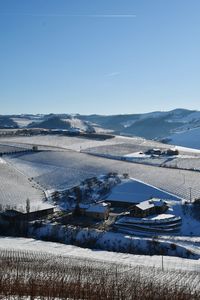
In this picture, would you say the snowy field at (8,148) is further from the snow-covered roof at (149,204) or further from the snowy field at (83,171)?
the snow-covered roof at (149,204)

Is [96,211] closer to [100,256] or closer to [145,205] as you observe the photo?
[145,205]

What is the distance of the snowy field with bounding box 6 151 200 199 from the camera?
40188 millimetres

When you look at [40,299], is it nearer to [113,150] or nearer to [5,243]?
[5,243]

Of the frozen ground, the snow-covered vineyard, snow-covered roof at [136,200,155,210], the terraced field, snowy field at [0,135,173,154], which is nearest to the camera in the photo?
the terraced field

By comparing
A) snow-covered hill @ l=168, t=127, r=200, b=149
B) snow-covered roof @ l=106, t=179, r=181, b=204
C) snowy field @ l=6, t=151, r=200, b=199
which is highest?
snow-covered hill @ l=168, t=127, r=200, b=149

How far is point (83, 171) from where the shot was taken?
159ft

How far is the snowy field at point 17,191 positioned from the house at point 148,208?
7148 millimetres

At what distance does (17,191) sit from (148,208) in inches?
519

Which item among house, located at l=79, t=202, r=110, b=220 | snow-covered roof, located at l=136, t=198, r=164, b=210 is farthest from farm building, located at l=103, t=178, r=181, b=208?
house, located at l=79, t=202, r=110, b=220

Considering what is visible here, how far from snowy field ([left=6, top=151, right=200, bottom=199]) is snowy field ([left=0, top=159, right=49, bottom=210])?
1836mm

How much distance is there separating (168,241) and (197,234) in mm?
3526

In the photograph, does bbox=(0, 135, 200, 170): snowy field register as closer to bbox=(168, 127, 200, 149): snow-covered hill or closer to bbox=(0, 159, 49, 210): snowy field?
bbox=(0, 159, 49, 210): snowy field

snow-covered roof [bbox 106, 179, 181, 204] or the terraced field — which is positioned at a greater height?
snow-covered roof [bbox 106, 179, 181, 204]

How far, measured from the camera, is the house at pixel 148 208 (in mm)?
31922
